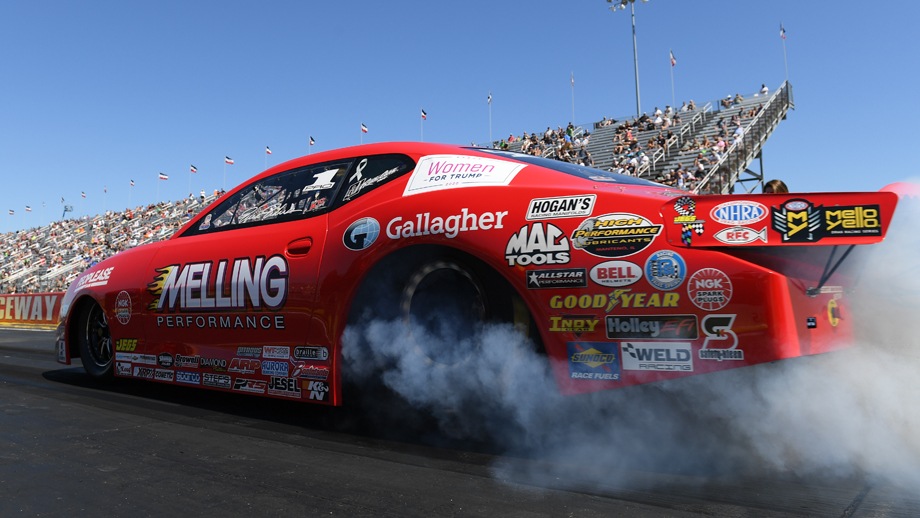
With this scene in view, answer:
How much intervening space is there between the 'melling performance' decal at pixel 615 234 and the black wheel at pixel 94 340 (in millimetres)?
4187

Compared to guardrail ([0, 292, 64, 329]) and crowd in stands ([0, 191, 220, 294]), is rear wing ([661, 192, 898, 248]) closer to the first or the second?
guardrail ([0, 292, 64, 329])

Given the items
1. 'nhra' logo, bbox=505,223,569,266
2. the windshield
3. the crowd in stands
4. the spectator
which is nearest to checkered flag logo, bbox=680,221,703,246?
'nhra' logo, bbox=505,223,569,266

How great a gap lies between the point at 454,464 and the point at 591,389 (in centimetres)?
68

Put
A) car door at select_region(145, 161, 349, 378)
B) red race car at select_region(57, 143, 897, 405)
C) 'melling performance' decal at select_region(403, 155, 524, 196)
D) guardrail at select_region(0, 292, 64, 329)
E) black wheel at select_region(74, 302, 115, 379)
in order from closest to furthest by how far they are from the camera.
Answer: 1. red race car at select_region(57, 143, 897, 405)
2. 'melling performance' decal at select_region(403, 155, 524, 196)
3. car door at select_region(145, 161, 349, 378)
4. black wheel at select_region(74, 302, 115, 379)
5. guardrail at select_region(0, 292, 64, 329)

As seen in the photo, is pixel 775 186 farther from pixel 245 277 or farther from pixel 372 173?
pixel 245 277

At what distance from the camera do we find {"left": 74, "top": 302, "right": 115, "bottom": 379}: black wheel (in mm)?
5266

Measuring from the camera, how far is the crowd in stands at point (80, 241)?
3341 centimetres

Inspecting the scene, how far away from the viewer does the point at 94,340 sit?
212 inches

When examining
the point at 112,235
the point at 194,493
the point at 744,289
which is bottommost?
the point at 194,493

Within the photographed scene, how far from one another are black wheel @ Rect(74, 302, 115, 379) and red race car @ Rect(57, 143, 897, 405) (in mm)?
448

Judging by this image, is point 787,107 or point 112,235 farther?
point 112,235

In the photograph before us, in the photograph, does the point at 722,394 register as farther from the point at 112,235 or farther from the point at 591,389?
the point at 112,235

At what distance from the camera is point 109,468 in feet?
9.46

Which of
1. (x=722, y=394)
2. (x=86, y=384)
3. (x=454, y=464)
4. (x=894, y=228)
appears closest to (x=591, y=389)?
(x=722, y=394)
